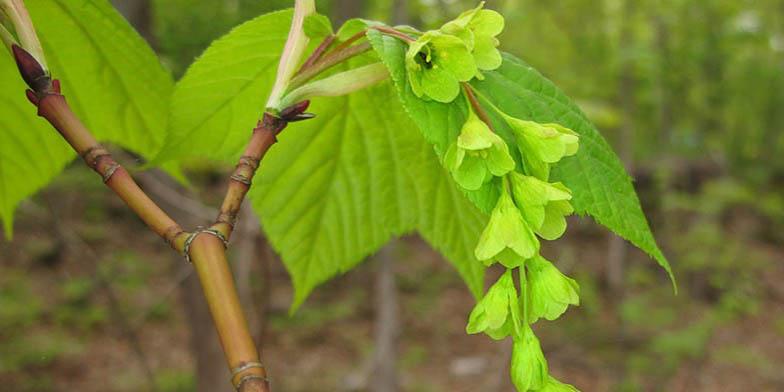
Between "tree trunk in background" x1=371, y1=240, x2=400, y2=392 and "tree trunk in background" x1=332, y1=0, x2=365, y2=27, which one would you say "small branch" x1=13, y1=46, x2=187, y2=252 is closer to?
"tree trunk in background" x1=371, y1=240, x2=400, y2=392

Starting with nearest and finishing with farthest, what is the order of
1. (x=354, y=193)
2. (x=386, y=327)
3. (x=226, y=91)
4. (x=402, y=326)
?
1. (x=226, y=91)
2. (x=354, y=193)
3. (x=386, y=327)
4. (x=402, y=326)

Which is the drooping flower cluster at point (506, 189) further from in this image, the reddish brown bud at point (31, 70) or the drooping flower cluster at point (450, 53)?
the reddish brown bud at point (31, 70)

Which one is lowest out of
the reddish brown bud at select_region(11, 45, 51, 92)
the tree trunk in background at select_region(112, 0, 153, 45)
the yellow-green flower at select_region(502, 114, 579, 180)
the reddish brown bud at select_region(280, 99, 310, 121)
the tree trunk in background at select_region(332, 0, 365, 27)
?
the yellow-green flower at select_region(502, 114, 579, 180)

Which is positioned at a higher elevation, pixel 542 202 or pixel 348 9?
pixel 348 9

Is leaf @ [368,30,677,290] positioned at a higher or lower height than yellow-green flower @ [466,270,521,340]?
higher

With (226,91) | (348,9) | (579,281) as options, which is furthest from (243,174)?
(579,281)

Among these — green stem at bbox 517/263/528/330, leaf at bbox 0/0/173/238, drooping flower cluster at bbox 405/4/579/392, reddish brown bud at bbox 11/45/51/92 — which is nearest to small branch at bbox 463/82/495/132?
drooping flower cluster at bbox 405/4/579/392

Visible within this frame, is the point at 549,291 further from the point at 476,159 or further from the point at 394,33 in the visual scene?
the point at 394,33

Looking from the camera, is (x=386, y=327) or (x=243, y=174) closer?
(x=243, y=174)
